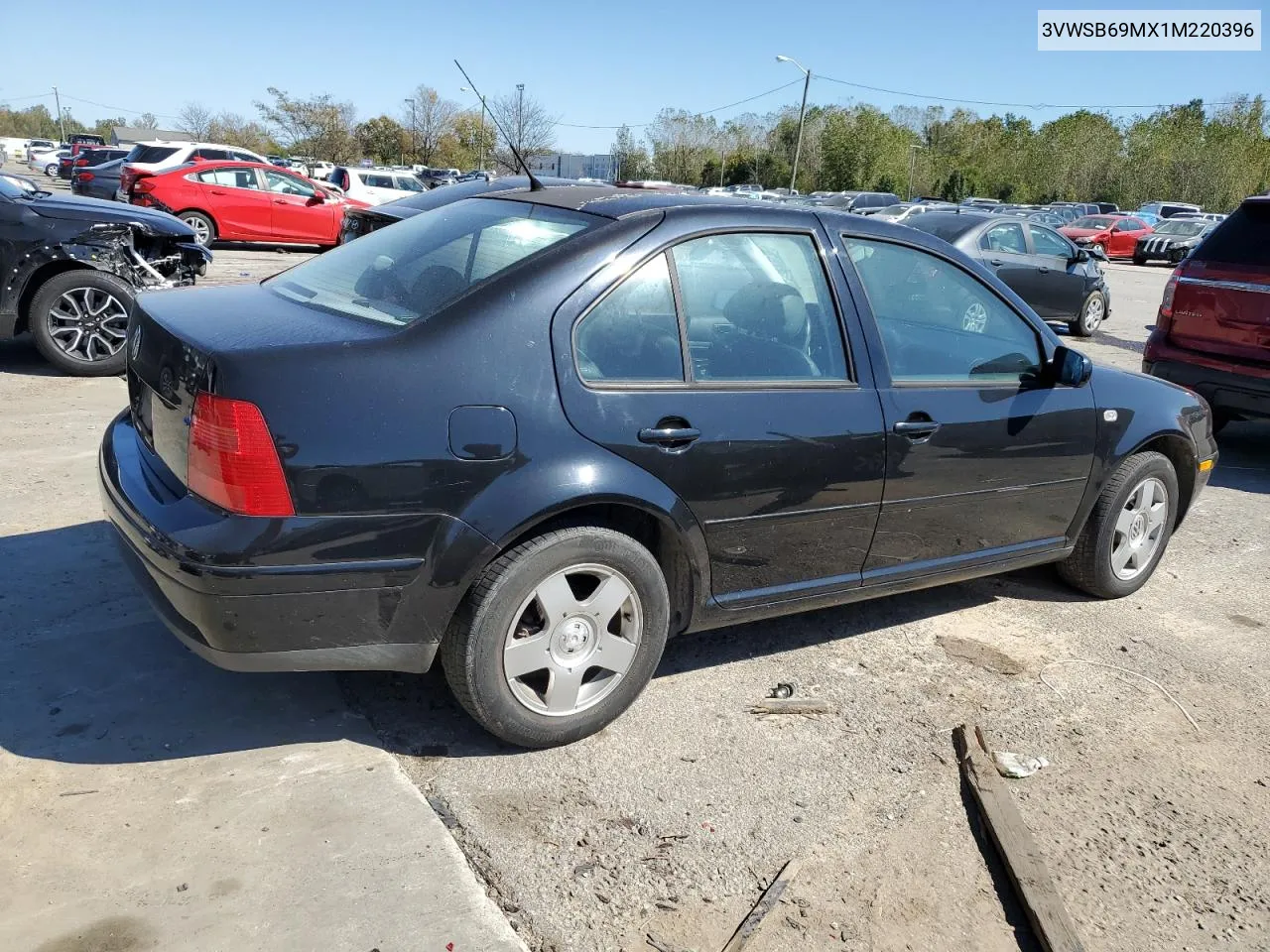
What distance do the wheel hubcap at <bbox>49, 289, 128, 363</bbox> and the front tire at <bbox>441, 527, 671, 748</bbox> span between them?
5.82 meters

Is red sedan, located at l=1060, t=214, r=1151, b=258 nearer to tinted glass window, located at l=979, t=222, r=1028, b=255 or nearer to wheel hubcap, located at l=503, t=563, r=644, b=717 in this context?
tinted glass window, located at l=979, t=222, r=1028, b=255

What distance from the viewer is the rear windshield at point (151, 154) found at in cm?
2028

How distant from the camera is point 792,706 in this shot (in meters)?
3.61

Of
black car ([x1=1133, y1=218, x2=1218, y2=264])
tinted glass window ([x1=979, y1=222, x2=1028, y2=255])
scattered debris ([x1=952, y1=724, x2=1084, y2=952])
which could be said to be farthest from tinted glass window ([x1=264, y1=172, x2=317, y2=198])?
black car ([x1=1133, y1=218, x2=1218, y2=264])

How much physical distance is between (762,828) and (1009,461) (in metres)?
1.84

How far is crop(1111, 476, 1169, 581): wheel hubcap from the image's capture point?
4684mm

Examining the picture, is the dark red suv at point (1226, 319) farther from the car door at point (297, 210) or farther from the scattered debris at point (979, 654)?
the car door at point (297, 210)

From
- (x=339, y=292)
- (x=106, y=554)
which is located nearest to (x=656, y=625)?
(x=339, y=292)

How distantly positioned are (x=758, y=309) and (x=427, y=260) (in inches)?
44.2

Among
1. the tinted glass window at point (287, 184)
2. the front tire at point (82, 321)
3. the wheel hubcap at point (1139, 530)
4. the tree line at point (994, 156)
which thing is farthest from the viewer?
the tree line at point (994, 156)

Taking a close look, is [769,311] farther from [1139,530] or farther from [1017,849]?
[1139,530]

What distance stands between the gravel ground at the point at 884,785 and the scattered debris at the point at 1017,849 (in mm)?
58

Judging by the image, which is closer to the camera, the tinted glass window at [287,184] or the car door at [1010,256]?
the car door at [1010,256]

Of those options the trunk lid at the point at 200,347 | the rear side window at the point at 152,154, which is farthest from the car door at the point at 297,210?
the trunk lid at the point at 200,347
